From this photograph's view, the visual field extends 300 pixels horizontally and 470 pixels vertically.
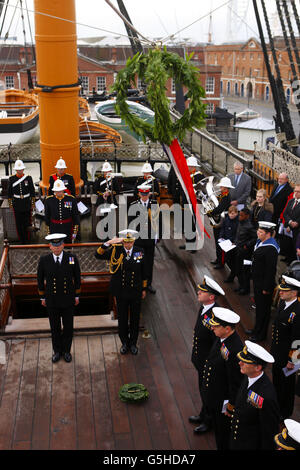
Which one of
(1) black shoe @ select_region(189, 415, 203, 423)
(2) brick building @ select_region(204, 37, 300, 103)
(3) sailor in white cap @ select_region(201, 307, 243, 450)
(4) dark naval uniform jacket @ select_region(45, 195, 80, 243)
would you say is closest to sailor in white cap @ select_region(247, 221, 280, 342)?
(1) black shoe @ select_region(189, 415, 203, 423)

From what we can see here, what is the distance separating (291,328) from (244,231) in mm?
2541

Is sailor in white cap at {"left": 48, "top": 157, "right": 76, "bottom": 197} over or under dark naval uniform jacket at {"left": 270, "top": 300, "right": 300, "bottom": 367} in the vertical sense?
over

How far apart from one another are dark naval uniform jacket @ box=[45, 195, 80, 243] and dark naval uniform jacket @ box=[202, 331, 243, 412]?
4182mm

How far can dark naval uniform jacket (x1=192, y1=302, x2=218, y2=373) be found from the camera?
4617 millimetres

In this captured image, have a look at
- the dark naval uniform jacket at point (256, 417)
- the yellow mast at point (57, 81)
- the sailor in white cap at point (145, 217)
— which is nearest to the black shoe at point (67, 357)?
the sailor in white cap at point (145, 217)

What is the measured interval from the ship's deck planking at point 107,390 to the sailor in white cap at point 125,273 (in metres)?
0.53

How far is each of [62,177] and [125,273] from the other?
3.41m

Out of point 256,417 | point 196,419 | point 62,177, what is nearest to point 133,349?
point 196,419

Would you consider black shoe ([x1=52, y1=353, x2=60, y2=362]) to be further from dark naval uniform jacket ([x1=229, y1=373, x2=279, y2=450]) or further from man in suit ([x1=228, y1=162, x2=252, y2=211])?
man in suit ([x1=228, y1=162, x2=252, y2=211])

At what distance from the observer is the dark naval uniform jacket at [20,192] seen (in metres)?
8.91

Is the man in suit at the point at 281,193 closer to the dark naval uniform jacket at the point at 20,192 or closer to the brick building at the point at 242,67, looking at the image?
the dark naval uniform jacket at the point at 20,192

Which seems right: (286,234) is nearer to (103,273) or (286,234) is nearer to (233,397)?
(103,273)

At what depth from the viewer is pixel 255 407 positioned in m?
3.62

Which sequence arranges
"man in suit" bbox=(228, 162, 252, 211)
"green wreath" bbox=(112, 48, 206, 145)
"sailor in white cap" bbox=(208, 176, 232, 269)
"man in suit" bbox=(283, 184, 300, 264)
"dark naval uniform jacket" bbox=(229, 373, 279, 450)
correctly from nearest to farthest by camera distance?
"dark naval uniform jacket" bbox=(229, 373, 279, 450), "green wreath" bbox=(112, 48, 206, 145), "man in suit" bbox=(283, 184, 300, 264), "sailor in white cap" bbox=(208, 176, 232, 269), "man in suit" bbox=(228, 162, 252, 211)
